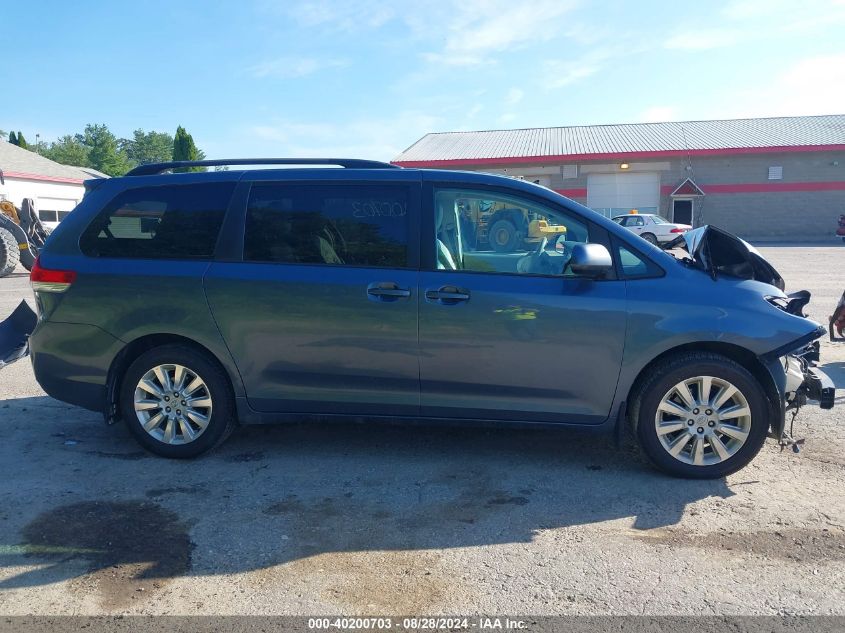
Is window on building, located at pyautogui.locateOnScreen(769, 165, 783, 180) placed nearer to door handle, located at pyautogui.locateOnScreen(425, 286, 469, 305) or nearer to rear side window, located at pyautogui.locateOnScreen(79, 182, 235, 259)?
door handle, located at pyautogui.locateOnScreen(425, 286, 469, 305)

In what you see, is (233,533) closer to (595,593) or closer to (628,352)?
(595,593)

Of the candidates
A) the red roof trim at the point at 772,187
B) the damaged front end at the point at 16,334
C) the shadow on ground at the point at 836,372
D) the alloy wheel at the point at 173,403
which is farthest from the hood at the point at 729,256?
the red roof trim at the point at 772,187

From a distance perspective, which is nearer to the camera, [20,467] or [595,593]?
[595,593]

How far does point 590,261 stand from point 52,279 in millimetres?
3635

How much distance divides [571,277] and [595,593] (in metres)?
1.91

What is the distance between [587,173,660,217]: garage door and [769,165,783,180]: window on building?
18.6 ft

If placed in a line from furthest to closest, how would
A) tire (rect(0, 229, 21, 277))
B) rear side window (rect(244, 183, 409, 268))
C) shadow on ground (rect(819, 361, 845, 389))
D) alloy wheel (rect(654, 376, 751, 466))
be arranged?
tire (rect(0, 229, 21, 277))
shadow on ground (rect(819, 361, 845, 389))
rear side window (rect(244, 183, 409, 268))
alloy wheel (rect(654, 376, 751, 466))

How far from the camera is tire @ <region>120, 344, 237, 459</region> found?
4.44 metres

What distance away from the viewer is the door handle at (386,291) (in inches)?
165

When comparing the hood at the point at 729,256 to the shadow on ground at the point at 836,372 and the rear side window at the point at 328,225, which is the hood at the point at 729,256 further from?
the shadow on ground at the point at 836,372

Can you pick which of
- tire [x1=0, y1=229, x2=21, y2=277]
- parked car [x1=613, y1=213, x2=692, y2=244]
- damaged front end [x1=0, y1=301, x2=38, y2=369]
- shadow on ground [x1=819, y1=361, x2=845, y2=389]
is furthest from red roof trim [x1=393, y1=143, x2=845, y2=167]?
shadow on ground [x1=819, y1=361, x2=845, y2=389]

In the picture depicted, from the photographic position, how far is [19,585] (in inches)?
121

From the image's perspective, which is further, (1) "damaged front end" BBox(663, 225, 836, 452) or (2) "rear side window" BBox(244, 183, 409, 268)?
(2) "rear side window" BBox(244, 183, 409, 268)

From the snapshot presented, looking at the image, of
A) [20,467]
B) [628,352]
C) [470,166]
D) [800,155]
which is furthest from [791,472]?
[800,155]
